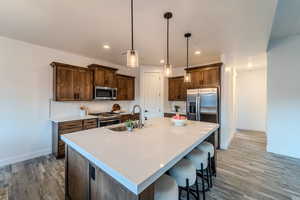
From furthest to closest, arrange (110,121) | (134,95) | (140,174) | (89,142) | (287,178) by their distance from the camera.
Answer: (134,95) < (110,121) < (287,178) < (89,142) < (140,174)

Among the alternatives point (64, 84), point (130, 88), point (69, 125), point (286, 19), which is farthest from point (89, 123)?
point (286, 19)

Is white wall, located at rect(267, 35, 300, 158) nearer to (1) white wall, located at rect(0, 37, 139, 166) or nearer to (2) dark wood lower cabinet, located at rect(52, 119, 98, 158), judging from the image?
(2) dark wood lower cabinet, located at rect(52, 119, 98, 158)

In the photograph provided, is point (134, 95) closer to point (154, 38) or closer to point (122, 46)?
point (122, 46)

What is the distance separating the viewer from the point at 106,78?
415 cm

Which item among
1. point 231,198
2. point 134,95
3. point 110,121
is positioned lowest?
point 231,198

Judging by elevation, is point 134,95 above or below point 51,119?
above

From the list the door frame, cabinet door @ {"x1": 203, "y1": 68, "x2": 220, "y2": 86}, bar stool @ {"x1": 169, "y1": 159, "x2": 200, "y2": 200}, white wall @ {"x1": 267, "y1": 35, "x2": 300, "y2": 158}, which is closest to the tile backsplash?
the door frame

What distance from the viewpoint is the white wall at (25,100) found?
9.27 feet

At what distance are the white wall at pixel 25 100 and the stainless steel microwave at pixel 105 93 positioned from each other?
966 mm

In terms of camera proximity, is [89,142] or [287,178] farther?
[287,178]

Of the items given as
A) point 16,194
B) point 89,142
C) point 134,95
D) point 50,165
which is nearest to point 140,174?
point 89,142

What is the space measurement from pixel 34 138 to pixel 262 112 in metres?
7.93

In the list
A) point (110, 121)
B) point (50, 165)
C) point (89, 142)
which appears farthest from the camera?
point (110, 121)

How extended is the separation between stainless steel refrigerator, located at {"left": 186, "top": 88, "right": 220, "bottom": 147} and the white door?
1.33 metres
